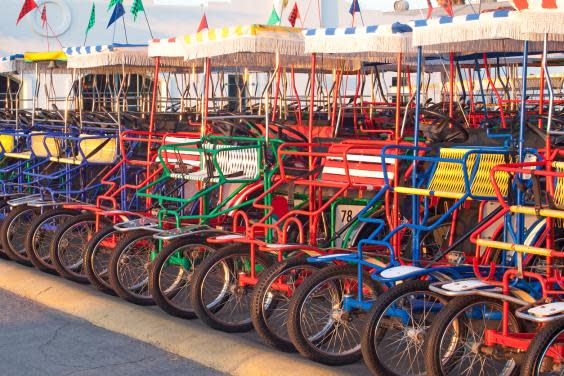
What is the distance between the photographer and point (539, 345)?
539 centimetres

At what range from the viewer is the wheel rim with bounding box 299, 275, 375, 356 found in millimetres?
6938

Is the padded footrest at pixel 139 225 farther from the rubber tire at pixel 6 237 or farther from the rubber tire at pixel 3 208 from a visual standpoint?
the rubber tire at pixel 3 208

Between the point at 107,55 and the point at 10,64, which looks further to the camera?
the point at 10,64

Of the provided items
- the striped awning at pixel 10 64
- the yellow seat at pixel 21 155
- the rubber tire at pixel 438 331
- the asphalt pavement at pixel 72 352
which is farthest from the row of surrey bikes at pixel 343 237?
the striped awning at pixel 10 64

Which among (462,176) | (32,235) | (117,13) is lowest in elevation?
(32,235)

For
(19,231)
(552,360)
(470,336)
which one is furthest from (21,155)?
(552,360)

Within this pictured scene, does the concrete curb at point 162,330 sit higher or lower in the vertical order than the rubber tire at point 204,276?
lower

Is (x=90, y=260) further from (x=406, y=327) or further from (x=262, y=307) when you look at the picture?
(x=406, y=327)

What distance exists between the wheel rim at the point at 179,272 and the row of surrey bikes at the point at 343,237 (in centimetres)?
2

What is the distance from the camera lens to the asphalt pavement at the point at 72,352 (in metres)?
6.88

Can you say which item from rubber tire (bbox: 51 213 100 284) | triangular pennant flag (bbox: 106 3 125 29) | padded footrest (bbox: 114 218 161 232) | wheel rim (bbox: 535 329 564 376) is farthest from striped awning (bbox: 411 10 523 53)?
triangular pennant flag (bbox: 106 3 125 29)

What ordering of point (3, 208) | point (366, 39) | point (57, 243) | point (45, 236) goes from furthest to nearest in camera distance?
1. point (3, 208)
2. point (45, 236)
3. point (57, 243)
4. point (366, 39)

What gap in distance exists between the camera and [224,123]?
10.3 m

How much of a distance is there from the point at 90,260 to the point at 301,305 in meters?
2.92
